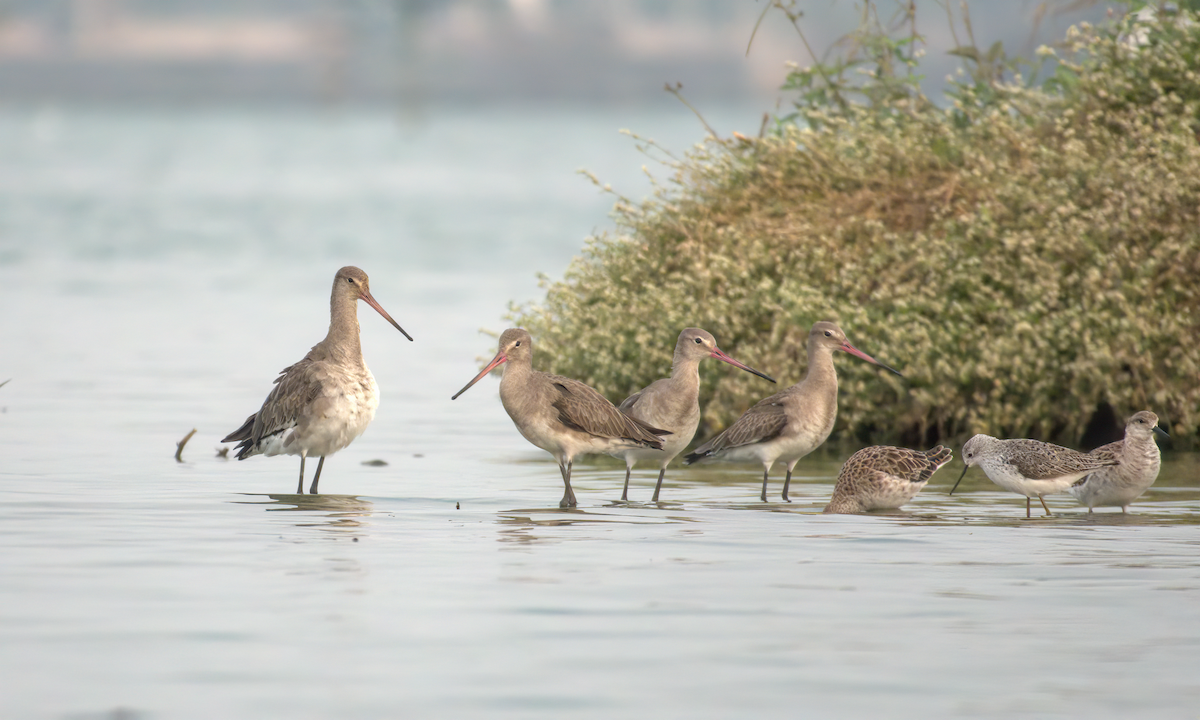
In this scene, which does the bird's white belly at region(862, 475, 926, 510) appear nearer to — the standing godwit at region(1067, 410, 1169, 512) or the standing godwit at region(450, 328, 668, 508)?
the standing godwit at region(1067, 410, 1169, 512)

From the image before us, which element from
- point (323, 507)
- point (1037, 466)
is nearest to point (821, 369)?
point (1037, 466)

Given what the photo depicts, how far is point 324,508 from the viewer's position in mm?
13289

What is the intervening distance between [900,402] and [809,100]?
17.2ft

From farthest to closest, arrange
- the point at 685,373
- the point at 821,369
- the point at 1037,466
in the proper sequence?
the point at 821,369 < the point at 685,373 < the point at 1037,466

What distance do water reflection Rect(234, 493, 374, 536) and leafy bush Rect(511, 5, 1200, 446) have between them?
4646mm

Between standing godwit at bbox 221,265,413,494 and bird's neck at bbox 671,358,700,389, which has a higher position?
bird's neck at bbox 671,358,700,389

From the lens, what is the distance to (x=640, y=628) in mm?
9086

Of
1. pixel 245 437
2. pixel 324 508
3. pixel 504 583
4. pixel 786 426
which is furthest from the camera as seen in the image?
pixel 245 437

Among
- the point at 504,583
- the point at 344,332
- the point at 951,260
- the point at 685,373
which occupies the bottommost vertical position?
the point at 504,583

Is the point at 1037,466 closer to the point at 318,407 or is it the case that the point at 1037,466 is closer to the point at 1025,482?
the point at 1025,482

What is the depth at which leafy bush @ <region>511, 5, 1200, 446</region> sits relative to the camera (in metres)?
Result: 16.2

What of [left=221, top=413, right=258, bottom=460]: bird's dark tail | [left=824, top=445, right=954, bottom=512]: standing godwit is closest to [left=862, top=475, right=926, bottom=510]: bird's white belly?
[left=824, top=445, right=954, bottom=512]: standing godwit

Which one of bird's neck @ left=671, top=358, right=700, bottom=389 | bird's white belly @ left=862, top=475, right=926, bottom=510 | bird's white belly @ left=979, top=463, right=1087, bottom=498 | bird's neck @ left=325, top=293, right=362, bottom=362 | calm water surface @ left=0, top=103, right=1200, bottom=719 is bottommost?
calm water surface @ left=0, top=103, right=1200, bottom=719

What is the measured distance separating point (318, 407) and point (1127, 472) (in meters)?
5.61
